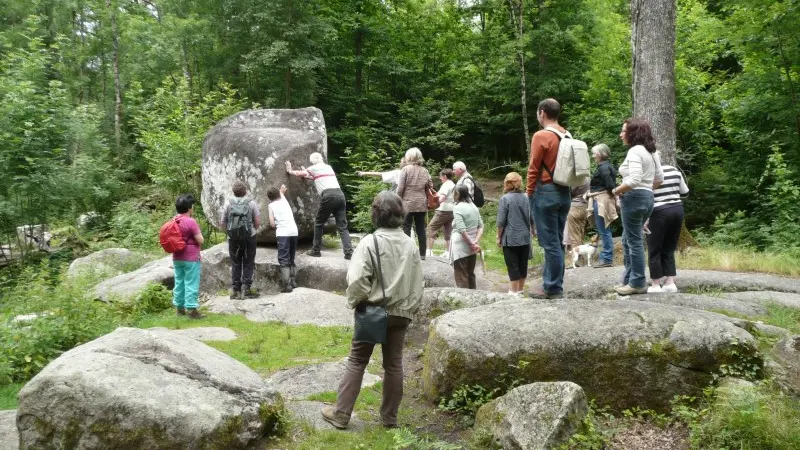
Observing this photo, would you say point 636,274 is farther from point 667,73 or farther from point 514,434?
point 667,73

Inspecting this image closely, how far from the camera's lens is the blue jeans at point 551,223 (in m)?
5.98

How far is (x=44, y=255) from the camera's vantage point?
1736 cm

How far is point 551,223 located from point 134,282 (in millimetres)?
7980

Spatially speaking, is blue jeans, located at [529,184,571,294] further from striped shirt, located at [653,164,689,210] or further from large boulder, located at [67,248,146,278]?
large boulder, located at [67,248,146,278]

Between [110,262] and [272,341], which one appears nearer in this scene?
[272,341]

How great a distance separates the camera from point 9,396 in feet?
19.7

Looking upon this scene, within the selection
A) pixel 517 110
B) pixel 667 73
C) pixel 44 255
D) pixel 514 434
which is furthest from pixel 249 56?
pixel 514 434

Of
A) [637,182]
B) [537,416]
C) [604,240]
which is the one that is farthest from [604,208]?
[537,416]

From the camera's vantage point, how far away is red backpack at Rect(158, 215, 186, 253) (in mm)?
8539

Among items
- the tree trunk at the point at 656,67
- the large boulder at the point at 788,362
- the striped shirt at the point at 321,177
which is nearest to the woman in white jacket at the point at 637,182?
the large boulder at the point at 788,362

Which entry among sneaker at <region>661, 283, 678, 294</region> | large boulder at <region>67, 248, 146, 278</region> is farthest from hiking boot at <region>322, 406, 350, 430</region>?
large boulder at <region>67, 248, 146, 278</region>

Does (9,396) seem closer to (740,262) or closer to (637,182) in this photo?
(637,182)

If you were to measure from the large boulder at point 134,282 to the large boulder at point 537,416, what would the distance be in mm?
7508

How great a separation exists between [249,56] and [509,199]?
1508 cm
